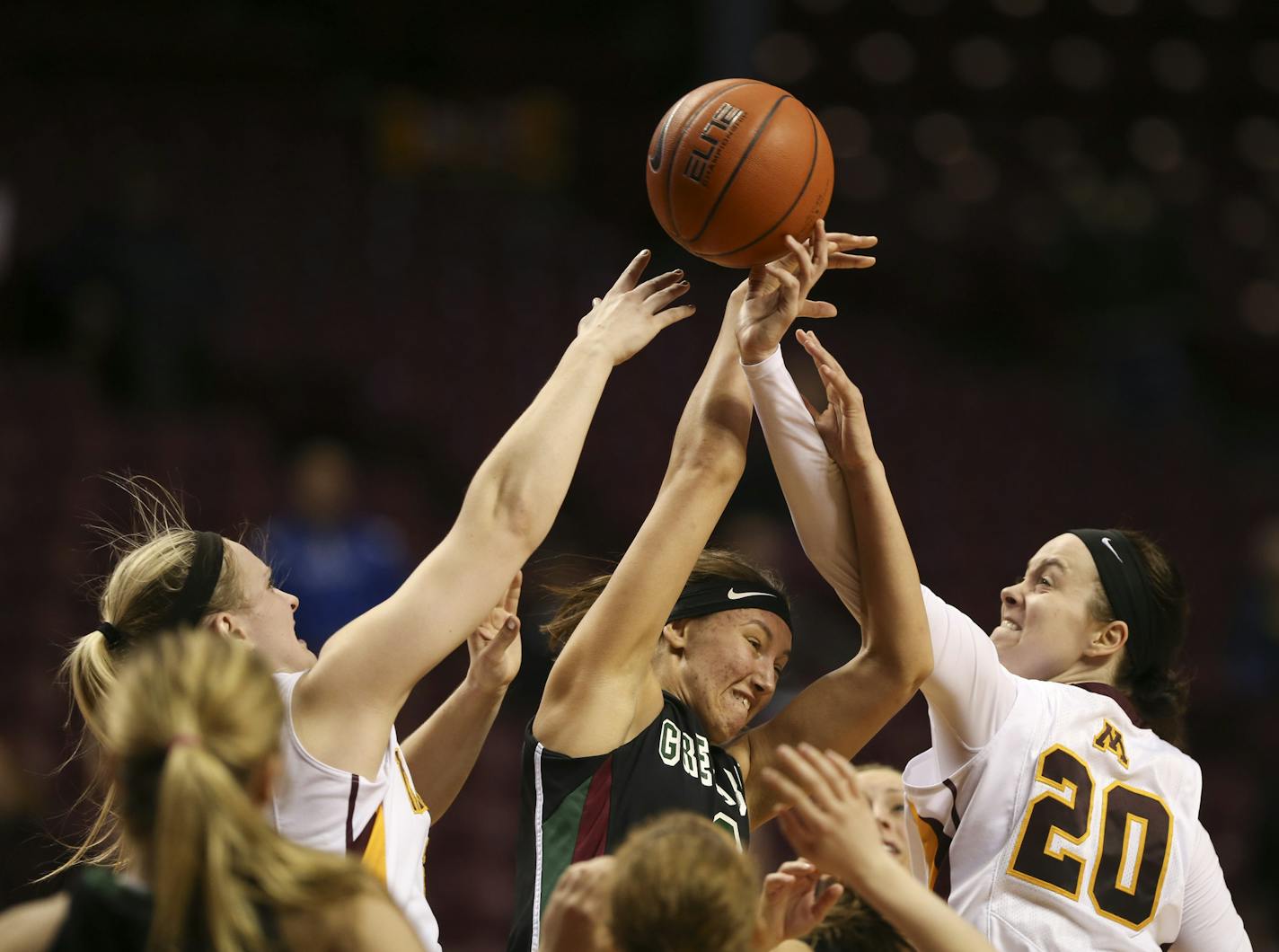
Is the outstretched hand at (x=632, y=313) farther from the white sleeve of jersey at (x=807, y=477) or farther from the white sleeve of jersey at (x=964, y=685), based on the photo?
the white sleeve of jersey at (x=964, y=685)

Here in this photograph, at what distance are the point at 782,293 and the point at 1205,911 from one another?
157 cm

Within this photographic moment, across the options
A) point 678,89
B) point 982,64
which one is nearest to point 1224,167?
point 982,64

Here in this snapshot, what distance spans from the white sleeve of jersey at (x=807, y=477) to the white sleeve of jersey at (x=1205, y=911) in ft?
2.85

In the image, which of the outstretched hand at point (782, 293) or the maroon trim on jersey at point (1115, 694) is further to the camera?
the maroon trim on jersey at point (1115, 694)

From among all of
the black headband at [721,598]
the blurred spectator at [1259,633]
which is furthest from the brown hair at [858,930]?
the blurred spectator at [1259,633]

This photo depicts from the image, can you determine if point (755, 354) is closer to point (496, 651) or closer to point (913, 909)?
point (496, 651)

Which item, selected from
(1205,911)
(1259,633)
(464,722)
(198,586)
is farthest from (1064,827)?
(1259,633)

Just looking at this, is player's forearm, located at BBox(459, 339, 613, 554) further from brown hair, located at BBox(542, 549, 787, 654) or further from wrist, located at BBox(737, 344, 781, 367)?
brown hair, located at BBox(542, 549, 787, 654)

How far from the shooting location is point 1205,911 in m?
3.12

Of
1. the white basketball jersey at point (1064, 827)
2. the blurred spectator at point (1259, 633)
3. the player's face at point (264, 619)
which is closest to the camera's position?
the player's face at point (264, 619)

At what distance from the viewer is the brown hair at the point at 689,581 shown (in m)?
3.27

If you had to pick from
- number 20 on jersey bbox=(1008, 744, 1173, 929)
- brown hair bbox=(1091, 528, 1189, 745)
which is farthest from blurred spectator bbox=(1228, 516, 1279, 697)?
number 20 on jersey bbox=(1008, 744, 1173, 929)

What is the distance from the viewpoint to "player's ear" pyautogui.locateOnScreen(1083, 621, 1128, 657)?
11.0 ft

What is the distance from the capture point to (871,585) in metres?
3.04
